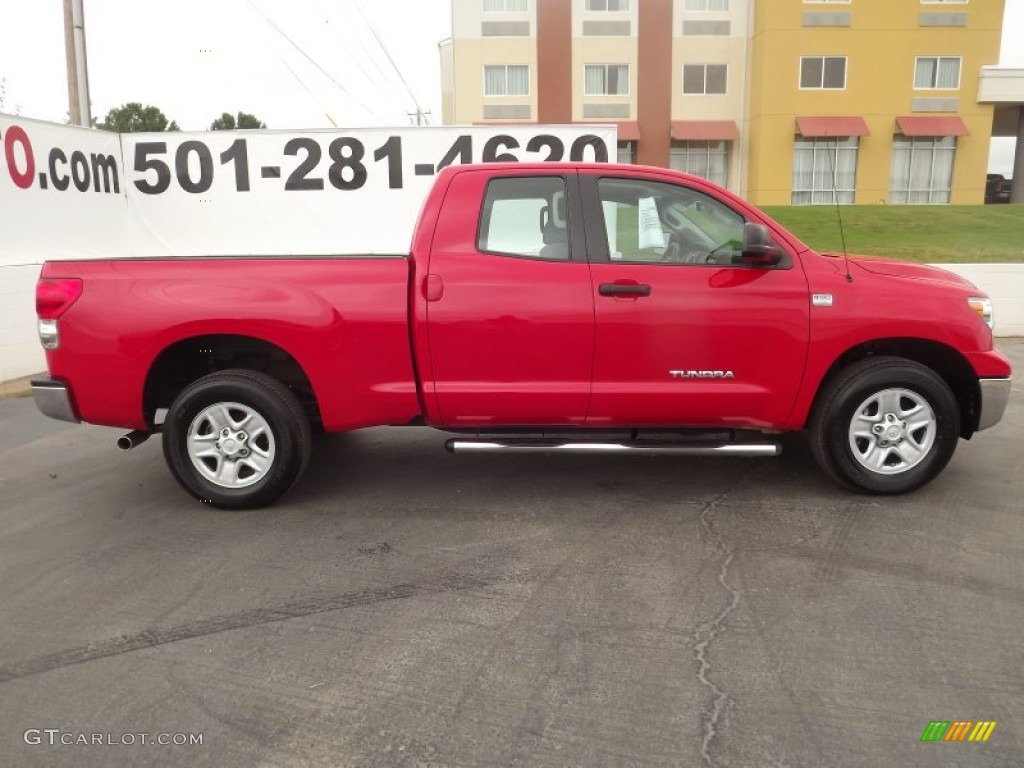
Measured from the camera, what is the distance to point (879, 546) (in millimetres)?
4031

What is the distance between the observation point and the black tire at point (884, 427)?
4.50 meters

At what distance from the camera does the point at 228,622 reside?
336cm

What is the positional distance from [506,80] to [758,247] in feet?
104

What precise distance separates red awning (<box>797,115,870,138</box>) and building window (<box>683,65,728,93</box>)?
3.96 meters

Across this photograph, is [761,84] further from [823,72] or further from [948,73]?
[948,73]

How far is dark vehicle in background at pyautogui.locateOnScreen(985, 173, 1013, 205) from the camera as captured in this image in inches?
1508

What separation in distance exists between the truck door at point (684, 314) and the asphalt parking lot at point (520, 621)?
625 mm

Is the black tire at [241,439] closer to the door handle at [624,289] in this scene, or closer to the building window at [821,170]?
the door handle at [624,289]

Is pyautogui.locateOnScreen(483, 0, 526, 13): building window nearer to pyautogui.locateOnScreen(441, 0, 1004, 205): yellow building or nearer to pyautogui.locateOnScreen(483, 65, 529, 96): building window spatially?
pyautogui.locateOnScreen(441, 0, 1004, 205): yellow building

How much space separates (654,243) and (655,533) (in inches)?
63.9

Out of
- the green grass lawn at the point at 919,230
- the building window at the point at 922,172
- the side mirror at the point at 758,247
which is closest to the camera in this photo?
the side mirror at the point at 758,247

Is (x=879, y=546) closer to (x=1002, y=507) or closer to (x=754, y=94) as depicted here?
(x=1002, y=507)

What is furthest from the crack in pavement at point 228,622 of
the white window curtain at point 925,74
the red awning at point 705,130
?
the white window curtain at point 925,74

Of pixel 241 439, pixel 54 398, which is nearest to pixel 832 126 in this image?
pixel 241 439
